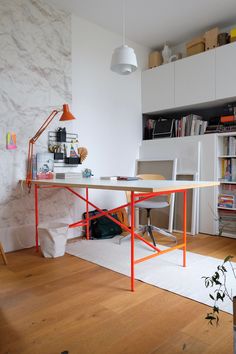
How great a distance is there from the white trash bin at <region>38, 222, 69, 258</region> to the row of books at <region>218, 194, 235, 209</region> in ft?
6.16

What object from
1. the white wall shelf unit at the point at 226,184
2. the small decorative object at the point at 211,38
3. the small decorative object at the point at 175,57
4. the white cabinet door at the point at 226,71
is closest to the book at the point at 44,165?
the white wall shelf unit at the point at 226,184

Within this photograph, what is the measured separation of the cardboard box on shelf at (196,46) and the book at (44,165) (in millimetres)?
2255

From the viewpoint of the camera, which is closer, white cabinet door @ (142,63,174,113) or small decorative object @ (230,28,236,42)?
small decorative object @ (230,28,236,42)

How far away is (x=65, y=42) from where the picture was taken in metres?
3.26

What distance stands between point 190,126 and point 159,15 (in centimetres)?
137

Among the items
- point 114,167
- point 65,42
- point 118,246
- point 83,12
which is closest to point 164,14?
point 83,12

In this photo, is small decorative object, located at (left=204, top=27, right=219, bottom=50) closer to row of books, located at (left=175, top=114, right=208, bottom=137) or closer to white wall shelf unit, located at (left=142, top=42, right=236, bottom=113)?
white wall shelf unit, located at (left=142, top=42, right=236, bottom=113)

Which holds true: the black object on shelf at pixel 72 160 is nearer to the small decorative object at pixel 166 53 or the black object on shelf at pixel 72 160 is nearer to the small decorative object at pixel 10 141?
the small decorative object at pixel 10 141

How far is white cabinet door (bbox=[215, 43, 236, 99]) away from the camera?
10.5ft

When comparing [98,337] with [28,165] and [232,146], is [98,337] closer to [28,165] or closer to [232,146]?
[28,165]

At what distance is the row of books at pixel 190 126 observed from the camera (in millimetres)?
3646

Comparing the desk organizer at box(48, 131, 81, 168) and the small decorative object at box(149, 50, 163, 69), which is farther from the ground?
the small decorative object at box(149, 50, 163, 69)

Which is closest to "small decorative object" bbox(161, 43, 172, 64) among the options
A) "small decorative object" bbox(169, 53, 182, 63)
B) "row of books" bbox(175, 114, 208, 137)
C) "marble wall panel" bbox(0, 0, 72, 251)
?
"small decorative object" bbox(169, 53, 182, 63)

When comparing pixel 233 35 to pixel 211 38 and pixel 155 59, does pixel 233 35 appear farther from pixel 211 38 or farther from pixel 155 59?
pixel 155 59
